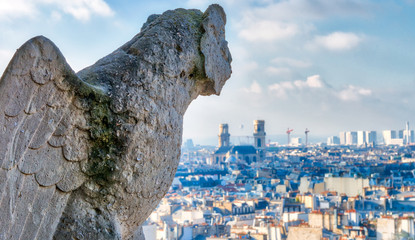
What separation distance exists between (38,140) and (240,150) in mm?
63968

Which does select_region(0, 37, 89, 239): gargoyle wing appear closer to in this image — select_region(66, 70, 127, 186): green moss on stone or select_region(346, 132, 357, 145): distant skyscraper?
select_region(66, 70, 127, 186): green moss on stone

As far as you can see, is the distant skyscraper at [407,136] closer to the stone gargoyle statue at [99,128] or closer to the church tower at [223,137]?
the church tower at [223,137]

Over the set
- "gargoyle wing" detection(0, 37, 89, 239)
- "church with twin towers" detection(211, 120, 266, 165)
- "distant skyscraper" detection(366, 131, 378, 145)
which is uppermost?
"distant skyscraper" detection(366, 131, 378, 145)

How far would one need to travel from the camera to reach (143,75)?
1.47 metres

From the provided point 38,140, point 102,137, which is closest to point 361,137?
point 102,137

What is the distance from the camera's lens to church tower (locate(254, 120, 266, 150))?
71062 millimetres

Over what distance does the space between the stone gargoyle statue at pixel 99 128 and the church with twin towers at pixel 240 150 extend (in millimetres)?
58101

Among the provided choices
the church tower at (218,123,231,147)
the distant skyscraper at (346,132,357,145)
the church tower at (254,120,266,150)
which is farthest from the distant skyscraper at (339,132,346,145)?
the church tower at (218,123,231,147)

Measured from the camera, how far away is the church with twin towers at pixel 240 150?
210 ft

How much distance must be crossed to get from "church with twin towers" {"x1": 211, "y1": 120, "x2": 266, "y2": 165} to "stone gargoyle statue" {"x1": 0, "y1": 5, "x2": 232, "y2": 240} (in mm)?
58101

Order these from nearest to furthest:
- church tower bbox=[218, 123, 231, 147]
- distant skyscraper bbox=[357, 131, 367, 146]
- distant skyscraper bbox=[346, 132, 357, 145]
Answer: church tower bbox=[218, 123, 231, 147] < distant skyscraper bbox=[357, 131, 367, 146] < distant skyscraper bbox=[346, 132, 357, 145]

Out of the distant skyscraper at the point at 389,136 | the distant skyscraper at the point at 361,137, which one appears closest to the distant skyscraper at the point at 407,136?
the distant skyscraper at the point at 389,136

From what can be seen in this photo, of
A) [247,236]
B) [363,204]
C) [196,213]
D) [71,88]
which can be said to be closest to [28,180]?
[71,88]

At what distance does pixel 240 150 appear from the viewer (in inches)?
2559
